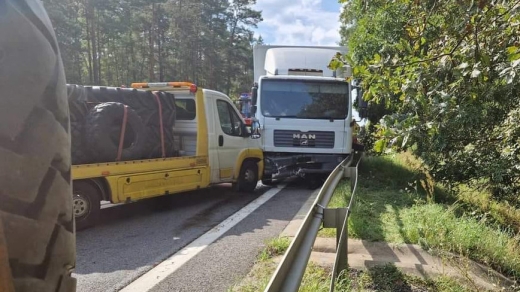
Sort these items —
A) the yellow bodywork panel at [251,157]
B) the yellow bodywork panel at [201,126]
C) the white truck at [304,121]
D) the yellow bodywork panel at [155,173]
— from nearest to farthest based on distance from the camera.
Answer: the yellow bodywork panel at [155,173]
the yellow bodywork panel at [201,126]
the yellow bodywork panel at [251,157]
the white truck at [304,121]

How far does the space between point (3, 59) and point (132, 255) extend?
4.51 m

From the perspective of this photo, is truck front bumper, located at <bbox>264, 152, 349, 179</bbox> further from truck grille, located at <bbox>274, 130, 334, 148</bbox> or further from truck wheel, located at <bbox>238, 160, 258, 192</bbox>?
truck wheel, located at <bbox>238, 160, 258, 192</bbox>

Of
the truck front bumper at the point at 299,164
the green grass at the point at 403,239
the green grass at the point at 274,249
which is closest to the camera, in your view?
the green grass at the point at 403,239

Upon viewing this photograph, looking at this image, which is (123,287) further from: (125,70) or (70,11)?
(125,70)

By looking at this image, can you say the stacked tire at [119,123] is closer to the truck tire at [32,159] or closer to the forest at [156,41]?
the truck tire at [32,159]

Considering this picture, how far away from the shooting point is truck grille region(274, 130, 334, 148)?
11.0 m

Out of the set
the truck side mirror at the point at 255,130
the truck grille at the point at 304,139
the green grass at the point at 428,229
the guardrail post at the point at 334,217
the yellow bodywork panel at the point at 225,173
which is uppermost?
the truck side mirror at the point at 255,130

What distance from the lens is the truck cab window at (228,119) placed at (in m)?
9.10

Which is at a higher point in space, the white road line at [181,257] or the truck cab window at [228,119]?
the truck cab window at [228,119]

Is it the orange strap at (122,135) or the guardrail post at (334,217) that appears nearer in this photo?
the guardrail post at (334,217)

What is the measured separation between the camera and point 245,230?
6.36 meters

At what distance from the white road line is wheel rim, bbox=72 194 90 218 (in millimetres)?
1802

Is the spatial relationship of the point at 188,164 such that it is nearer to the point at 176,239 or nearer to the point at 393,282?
the point at 176,239

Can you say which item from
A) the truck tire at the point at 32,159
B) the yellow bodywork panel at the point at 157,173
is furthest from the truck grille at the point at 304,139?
the truck tire at the point at 32,159
